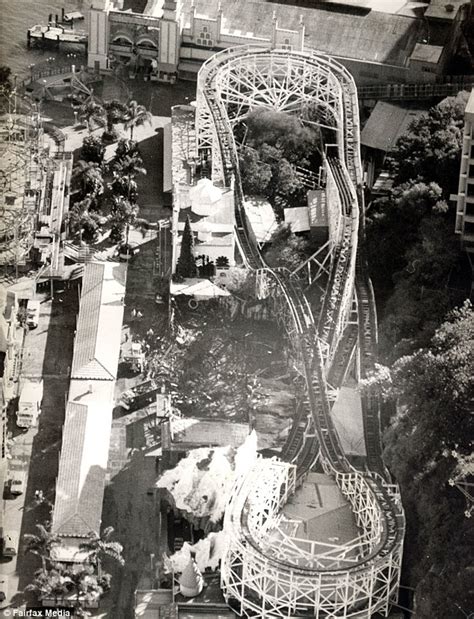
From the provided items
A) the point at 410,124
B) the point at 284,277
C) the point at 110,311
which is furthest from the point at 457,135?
the point at 110,311

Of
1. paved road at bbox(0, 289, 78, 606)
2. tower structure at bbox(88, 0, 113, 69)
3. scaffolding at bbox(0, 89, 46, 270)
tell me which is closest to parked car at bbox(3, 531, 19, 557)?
paved road at bbox(0, 289, 78, 606)

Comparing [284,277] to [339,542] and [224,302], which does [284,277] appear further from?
[339,542]

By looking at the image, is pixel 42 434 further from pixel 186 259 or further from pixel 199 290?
pixel 186 259

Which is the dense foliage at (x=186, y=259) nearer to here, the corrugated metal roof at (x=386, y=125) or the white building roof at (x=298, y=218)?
the white building roof at (x=298, y=218)

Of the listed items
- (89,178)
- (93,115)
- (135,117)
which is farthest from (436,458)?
(93,115)

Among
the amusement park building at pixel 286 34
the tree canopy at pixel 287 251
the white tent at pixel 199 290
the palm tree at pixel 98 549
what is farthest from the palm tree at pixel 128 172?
the palm tree at pixel 98 549

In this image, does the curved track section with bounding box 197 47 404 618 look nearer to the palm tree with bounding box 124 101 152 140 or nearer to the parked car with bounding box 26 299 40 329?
the palm tree with bounding box 124 101 152 140
